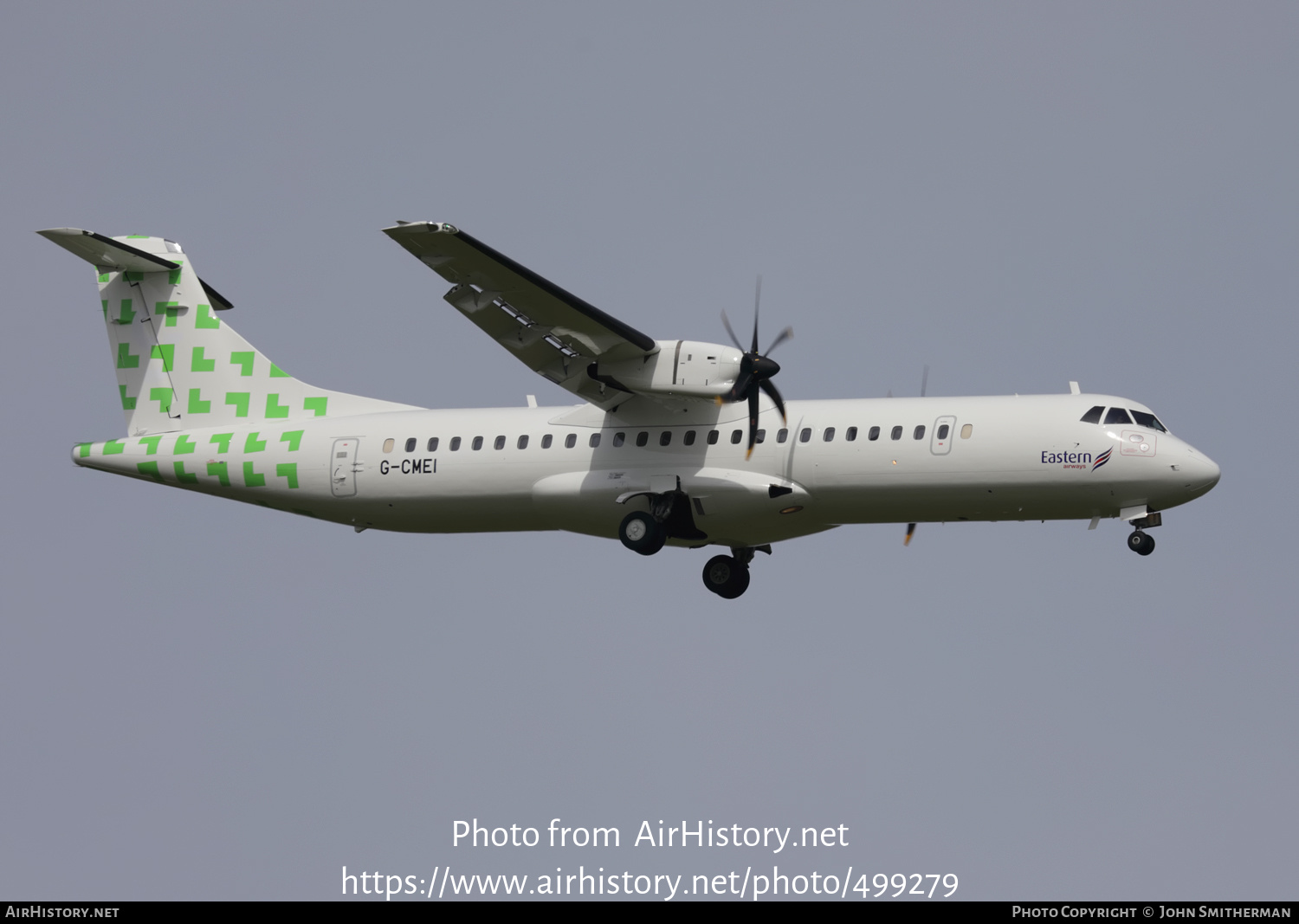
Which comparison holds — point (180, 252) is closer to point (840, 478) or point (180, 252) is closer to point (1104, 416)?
point (840, 478)

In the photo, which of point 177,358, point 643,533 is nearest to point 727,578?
point 643,533

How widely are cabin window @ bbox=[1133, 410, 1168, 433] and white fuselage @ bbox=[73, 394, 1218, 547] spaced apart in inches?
8.6

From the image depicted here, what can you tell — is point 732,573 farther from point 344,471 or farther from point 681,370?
point 344,471

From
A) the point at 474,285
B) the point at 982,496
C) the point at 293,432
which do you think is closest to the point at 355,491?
the point at 293,432

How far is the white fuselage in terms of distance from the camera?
23.9 metres

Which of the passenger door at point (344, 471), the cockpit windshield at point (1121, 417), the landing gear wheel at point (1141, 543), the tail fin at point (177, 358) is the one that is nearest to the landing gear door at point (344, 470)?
the passenger door at point (344, 471)

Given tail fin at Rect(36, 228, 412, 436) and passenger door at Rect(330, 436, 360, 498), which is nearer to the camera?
passenger door at Rect(330, 436, 360, 498)

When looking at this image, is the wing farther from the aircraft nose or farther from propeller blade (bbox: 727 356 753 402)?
the aircraft nose

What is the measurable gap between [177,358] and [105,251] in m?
2.15

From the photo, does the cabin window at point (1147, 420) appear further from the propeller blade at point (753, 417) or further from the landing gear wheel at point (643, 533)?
the landing gear wheel at point (643, 533)

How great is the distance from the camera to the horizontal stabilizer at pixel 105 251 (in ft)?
89.6

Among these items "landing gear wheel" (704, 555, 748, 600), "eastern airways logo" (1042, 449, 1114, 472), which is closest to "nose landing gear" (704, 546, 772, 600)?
"landing gear wheel" (704, 555, 748, 600)

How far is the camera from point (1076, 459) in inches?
936

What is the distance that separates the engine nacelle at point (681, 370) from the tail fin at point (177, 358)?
16.0 feet
